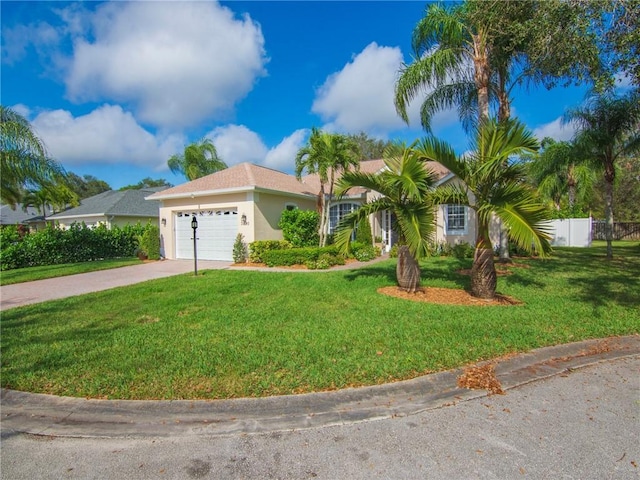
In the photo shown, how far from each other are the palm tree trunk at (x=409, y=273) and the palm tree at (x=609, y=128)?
1034 cm

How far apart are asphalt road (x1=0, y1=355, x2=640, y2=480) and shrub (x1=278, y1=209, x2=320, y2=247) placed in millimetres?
11628

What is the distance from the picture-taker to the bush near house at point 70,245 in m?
14.2

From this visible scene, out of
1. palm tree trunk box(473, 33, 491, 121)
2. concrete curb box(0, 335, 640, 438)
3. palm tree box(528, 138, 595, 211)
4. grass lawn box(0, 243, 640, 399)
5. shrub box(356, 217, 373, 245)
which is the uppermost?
palm tree trunk box(473, 33, 491, 121)

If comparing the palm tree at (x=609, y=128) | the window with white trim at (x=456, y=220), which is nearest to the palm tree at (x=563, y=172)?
the palm tree at (x=609, y=128)

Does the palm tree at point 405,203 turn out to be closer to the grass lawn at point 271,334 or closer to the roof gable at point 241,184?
the grass lawn at point 271,334

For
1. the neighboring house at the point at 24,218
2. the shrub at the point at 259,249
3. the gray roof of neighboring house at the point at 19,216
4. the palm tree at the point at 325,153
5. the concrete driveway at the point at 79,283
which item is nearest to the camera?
the concrete driveway at the point at 79,283

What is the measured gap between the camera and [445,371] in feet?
12.8

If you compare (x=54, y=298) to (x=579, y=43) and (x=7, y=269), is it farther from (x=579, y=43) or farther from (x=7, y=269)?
(x=579, y=43)

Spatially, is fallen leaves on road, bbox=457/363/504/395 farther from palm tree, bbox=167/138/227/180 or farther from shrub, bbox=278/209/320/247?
palm tree, bbox=167/138/227/180

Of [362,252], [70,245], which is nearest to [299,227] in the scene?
[362,252]

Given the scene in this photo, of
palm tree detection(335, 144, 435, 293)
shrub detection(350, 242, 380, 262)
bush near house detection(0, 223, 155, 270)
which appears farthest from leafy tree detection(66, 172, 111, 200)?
palm tree detection(335, 144, 435, 293)

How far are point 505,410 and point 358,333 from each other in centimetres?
228

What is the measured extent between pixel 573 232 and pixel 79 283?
86.5 feet

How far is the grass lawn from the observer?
12.5ft
